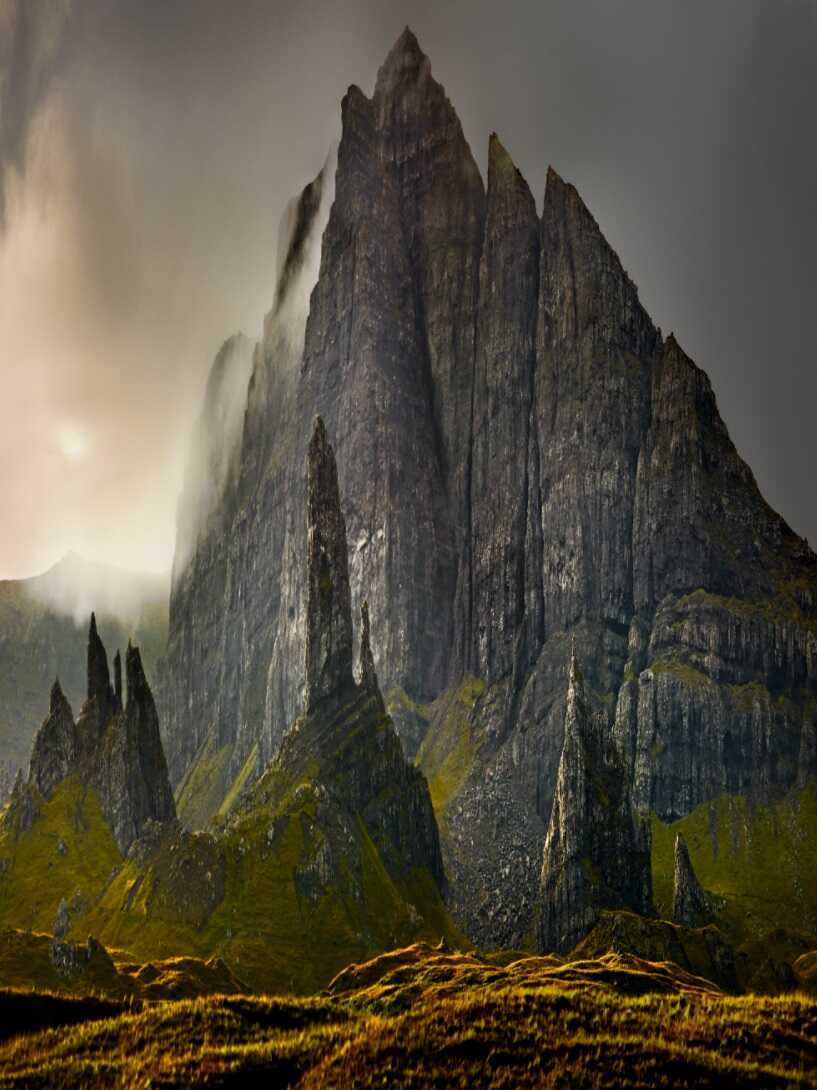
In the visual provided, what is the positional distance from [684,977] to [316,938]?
88.3 metres

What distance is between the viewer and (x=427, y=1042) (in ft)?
172

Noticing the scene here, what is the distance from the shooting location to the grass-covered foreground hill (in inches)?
1922

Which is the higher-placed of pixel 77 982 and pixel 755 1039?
pixel 755 1039

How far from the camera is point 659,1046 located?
50.7 m

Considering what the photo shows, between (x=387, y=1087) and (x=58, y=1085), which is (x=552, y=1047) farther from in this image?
(x=58, y=1085)

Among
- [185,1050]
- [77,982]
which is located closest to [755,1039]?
[185,1050]

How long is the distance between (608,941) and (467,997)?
141 metres

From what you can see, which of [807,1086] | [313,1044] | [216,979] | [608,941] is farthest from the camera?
[608,941]

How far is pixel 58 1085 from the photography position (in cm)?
4966

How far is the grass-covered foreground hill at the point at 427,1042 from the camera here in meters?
48.8

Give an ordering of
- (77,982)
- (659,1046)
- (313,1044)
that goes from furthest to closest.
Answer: (77,982)
(313,1044)
(659,1046)

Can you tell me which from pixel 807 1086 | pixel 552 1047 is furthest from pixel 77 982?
pixel 807 1086

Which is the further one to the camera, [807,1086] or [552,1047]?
[552,1047]

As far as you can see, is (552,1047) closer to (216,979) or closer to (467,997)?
(467,997)
